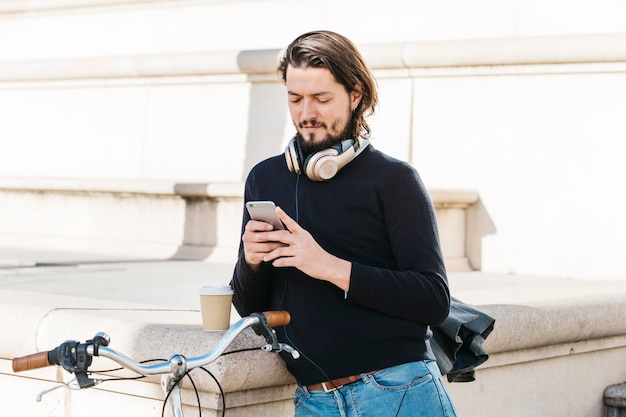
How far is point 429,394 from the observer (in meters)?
3.29

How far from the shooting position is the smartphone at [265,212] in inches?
127

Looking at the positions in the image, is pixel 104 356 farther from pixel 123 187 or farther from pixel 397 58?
pixel 123 187

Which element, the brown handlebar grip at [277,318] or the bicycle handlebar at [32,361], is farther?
the brown handlebar grip at [277,318]

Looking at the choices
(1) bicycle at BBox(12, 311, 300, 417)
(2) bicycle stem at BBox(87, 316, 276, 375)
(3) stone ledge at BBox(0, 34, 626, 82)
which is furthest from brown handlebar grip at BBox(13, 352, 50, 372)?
(3) stone ledge at BBox(0, 34, 626, 82)

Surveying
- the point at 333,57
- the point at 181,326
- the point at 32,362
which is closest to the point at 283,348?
the point at 32,362

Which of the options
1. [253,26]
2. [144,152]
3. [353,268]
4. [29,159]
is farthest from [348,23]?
[353,268]

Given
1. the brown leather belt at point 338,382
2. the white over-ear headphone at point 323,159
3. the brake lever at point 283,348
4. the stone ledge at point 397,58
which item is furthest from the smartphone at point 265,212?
the stone ledge at point 397,58

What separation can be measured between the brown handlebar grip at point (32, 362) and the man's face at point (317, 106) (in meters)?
0.98

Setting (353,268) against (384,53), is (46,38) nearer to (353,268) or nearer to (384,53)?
(384,53)

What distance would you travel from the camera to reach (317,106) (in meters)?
3.42

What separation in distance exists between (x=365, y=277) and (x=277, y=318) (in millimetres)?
266

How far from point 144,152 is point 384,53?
229 cm

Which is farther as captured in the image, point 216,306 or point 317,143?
point 216,306

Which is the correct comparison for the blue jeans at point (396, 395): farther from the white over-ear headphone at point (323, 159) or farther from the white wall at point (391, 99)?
the white wall at point (391, 99)
